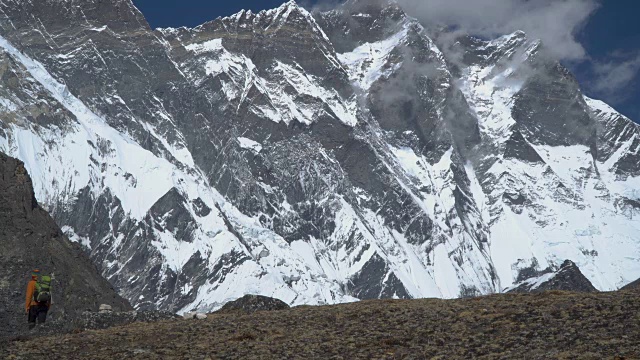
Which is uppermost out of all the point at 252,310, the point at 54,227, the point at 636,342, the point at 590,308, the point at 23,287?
the point at 54,227

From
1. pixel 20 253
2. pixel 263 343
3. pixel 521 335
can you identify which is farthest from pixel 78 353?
pixel 20 253

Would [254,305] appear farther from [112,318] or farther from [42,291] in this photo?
[42,291]

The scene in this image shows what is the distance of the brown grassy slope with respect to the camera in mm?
28375

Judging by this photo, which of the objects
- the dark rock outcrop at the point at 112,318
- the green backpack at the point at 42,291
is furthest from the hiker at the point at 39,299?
the dark rock outcrop at the point at 112,318

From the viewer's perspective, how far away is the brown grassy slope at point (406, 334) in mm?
28375

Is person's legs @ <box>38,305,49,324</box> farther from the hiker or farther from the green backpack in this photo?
the green backpack

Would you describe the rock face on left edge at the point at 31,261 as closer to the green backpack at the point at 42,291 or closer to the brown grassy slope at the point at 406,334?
the green backpack at the point at 42,291

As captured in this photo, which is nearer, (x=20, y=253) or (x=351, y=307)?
(x=351, y=307)

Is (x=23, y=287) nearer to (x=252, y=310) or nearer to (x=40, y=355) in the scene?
(x=252, y=310)

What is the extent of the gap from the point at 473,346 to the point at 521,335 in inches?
54.8

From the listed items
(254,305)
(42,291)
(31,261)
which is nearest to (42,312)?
(42,291)

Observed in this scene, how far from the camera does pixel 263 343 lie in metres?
30.9

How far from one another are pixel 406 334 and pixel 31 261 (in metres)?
42.0

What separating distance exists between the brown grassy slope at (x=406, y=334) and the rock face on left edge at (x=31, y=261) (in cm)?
1465
